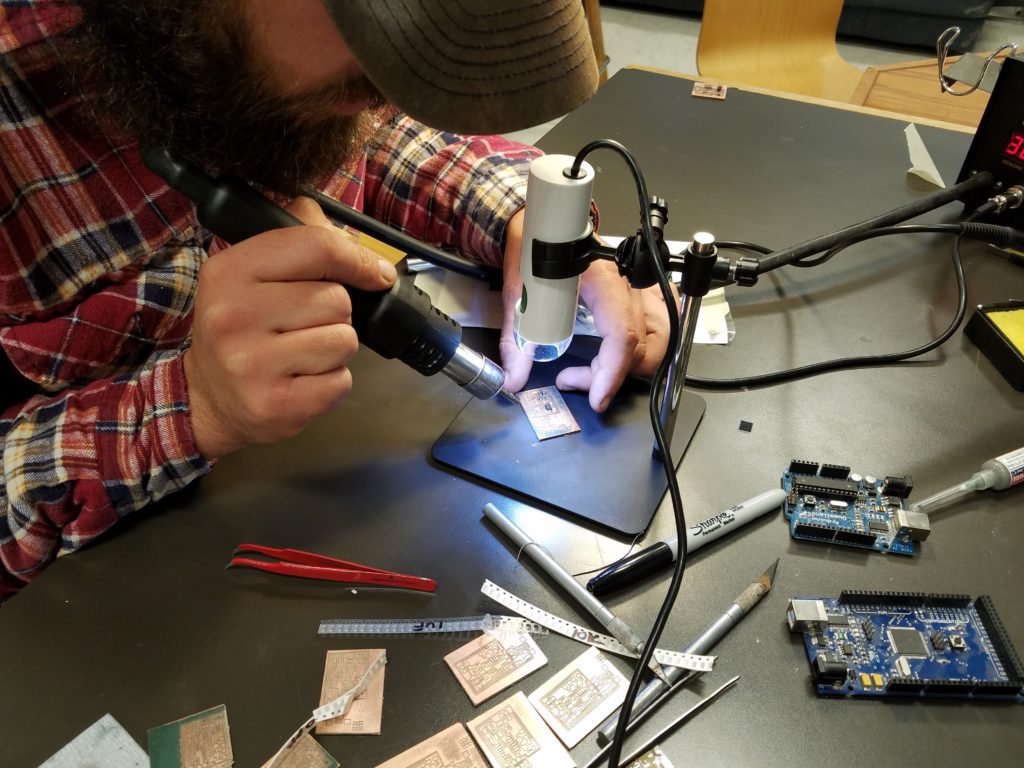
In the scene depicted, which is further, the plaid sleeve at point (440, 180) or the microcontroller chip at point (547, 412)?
the plaid sleeve at point (440, 180)

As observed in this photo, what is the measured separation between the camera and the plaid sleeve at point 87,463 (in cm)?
58

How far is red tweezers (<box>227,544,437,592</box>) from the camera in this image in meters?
0.57

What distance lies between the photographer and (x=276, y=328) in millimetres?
570

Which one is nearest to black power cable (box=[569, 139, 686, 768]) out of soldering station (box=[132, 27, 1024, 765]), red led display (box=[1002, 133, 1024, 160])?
soldering station (box=[132, 27, 1024, 765])

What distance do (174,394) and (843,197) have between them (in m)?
1.01

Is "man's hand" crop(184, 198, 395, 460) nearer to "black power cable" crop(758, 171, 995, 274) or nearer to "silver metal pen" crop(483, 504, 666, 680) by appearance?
"silver metal pen" crop(483, 504, 666, 680)

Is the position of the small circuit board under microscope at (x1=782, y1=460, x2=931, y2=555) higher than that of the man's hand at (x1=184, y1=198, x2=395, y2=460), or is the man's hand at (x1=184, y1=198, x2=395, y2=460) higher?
the man's hand at (x1=184, y1=198, x2=395, y2=460)

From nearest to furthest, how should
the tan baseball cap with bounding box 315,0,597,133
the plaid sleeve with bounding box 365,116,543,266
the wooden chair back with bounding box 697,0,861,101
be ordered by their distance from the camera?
the tan baseball cap with bounding box 315,0,597,133
the plaid sleeve with bounding box 365,116,543,266
the wooden chair back with bounding box 697,0,861,101

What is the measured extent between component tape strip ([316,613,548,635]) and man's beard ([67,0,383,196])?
380mm

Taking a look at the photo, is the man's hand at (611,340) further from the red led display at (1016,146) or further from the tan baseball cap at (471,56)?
the red led display at (1016,146)

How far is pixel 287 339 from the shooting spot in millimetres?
567

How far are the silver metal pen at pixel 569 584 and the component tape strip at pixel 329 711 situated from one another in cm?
16

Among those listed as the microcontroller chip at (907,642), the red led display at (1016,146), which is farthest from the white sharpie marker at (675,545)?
the red led display at (1016,146)

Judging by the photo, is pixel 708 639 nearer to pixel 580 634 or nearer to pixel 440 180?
pixel 580 634
